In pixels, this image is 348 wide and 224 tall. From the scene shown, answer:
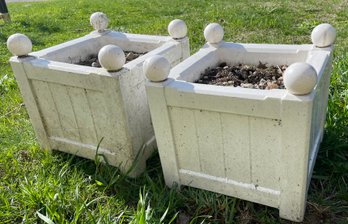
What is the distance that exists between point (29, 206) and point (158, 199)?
2.47 feet

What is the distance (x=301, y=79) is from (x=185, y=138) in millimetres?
734

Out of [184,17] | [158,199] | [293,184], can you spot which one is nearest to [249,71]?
[293,184]

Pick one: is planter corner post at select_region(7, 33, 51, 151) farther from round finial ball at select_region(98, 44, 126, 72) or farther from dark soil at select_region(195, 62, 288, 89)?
dark soil at select_region(195, 62, 288, 89)

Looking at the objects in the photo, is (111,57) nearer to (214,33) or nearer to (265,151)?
(214,33)

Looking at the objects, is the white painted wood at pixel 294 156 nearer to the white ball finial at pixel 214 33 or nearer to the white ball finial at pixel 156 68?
the white ball finial at pixel 156 68

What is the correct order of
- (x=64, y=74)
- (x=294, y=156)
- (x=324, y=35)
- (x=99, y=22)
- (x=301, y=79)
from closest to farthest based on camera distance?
(x=301, y=79) < (x=294, y=156) < (x=324, y=35) < (x=64, y=74) < (x=99, y=22)

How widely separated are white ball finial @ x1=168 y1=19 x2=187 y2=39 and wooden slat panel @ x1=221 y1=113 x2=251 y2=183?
958 millimetres

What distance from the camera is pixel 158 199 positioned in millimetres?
2197

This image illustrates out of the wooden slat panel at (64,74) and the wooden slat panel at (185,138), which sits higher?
the wooden slat panel at (64,74)

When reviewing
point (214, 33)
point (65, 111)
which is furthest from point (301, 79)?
point (65, 111)

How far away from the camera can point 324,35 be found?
2191mm

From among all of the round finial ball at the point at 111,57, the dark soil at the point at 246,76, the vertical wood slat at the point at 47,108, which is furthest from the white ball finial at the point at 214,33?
the vertical wood slat at the point at 47,108

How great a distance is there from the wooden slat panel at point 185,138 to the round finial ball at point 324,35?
0.88 m

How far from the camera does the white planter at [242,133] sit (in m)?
1.77
